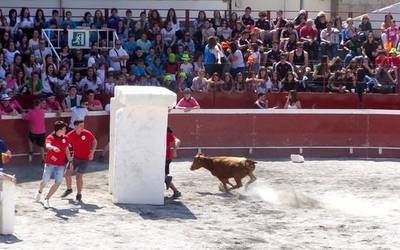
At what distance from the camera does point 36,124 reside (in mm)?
20250

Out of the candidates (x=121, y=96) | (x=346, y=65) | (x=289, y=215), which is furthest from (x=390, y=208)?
(x=346, y=65)

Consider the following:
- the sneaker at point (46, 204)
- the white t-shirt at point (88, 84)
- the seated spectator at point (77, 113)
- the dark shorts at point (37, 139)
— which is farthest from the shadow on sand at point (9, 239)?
the white t-shirt at point (88, 84)

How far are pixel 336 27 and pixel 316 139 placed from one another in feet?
15.3

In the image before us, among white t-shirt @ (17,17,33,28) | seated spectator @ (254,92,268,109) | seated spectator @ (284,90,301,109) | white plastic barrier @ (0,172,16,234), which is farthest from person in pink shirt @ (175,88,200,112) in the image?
white plastic barrier @ (0,172,16,234)

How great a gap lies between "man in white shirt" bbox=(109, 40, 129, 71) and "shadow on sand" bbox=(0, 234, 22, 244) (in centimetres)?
1013

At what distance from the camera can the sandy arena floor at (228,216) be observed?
46.0ft

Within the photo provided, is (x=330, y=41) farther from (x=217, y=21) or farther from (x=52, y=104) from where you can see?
(x=52, y=104)

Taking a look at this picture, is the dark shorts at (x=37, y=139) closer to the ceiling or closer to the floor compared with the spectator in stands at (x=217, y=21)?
closer to the floor

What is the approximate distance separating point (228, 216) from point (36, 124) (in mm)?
5712

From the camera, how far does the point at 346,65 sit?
25.2m

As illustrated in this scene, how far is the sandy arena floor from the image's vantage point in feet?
46.0

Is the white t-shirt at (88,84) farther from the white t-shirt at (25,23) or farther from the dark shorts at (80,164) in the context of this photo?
the dark shorts at (80,164)

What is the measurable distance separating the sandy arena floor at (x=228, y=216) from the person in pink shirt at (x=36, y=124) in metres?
0.57

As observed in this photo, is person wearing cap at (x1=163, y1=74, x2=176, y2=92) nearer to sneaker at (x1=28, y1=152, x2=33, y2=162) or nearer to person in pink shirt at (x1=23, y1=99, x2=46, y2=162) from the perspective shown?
person in pink shirt at (x1=23, y1=99, x2=46, y2=162)
